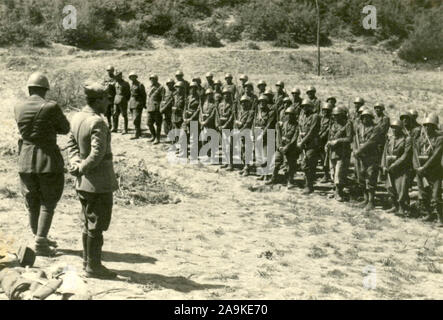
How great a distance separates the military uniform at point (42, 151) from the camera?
6.84 metres

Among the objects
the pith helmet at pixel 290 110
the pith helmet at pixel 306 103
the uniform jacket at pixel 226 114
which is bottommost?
the uniform jacket at pixel 226 114

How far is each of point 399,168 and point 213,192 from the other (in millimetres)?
3468

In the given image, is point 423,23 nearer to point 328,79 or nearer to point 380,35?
point 380,35

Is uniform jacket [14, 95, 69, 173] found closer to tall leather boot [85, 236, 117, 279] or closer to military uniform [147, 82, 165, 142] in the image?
tall leather boot [85, 236, 117, 279]

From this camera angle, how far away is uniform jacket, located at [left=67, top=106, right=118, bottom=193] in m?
6.10

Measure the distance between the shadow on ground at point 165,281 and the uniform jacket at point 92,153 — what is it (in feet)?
3.71

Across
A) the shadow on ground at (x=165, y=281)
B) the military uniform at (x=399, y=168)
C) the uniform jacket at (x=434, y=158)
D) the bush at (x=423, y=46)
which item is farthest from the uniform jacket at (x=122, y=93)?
the bush at (x=423, y=46)

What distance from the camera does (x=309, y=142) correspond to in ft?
39.4

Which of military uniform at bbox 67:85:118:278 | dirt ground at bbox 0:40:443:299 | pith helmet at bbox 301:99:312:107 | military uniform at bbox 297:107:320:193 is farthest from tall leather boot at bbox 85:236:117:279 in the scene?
pith helmet at bbox 301:99:312:107

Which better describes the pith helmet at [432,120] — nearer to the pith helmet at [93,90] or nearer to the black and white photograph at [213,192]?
the black and white photograph at [213,192]

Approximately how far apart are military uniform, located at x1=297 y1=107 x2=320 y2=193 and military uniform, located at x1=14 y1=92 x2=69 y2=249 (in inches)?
239

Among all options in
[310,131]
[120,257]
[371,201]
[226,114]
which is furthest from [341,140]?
[120,257]

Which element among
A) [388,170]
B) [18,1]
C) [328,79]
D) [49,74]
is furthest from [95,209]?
[18,1]
